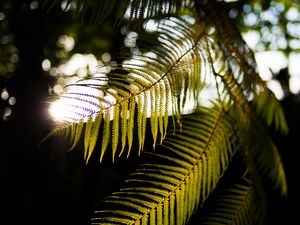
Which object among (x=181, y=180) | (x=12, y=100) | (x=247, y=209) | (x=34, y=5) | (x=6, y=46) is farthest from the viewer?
(x=6, y=46)

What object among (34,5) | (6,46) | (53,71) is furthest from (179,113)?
(53,71)

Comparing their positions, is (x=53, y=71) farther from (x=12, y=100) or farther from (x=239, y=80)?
(x=239, y=80)

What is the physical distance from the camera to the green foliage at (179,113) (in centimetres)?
50

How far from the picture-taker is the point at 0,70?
21.8 feet

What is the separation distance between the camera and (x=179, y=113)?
1.83 ft

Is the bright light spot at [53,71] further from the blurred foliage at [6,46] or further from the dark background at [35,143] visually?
the dark background at [35,143]

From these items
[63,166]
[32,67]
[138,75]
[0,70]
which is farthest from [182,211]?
[0,70]

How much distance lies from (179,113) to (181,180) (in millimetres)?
140

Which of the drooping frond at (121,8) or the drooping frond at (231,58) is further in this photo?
the drooping frond at (231,58)

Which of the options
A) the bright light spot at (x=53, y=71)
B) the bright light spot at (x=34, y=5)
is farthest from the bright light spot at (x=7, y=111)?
the bright light spot at (x=53, y=71)

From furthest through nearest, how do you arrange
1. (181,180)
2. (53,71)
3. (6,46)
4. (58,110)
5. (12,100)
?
(53,71), (6,46), (12,100), (181,180), (58,110)

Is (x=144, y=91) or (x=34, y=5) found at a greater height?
(x=34, y=5)

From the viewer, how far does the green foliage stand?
0.50 metres

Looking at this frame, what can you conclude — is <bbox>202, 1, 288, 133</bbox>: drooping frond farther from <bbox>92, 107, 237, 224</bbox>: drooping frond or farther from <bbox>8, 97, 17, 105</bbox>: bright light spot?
<bbox>8, 97, 17, 105</bbox>: bright light spot
